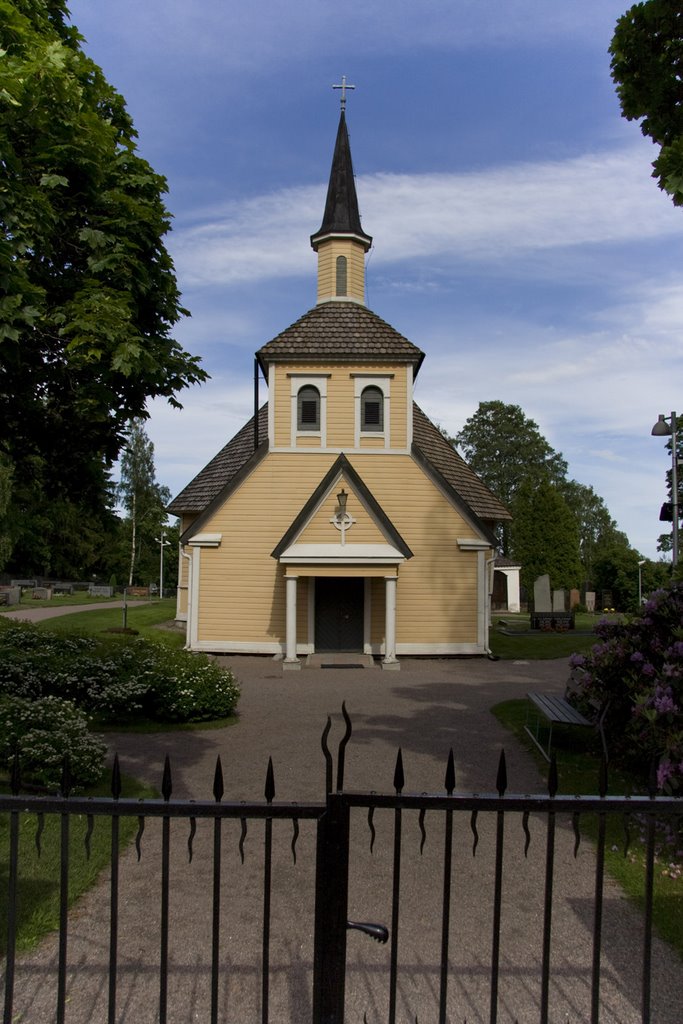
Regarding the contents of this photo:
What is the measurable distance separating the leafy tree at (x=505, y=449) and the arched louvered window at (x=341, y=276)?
37.3 m

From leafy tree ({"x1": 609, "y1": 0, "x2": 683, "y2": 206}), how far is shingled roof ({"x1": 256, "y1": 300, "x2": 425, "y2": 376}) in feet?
37.6

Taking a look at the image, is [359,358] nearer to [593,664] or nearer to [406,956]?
[593,664]

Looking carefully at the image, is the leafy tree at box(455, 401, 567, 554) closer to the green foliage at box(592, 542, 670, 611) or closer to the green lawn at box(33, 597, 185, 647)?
the green foliage at box(592, 542, 670, 611)

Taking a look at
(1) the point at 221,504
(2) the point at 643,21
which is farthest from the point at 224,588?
(2) the point at 643,21

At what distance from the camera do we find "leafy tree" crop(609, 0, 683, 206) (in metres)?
6.94

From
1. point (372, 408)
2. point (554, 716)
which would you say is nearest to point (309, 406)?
point (372, 408)

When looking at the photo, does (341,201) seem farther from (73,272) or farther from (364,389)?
(73,272)

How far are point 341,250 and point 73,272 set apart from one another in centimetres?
1499

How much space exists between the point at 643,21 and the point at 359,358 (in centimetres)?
1215

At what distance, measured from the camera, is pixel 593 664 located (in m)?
8.01

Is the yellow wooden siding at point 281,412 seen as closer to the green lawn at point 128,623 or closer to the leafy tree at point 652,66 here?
the green lawn at point 128,623

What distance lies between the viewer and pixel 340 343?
1900 centimetres

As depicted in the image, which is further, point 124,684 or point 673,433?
point 673,433

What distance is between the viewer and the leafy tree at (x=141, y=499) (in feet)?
209
